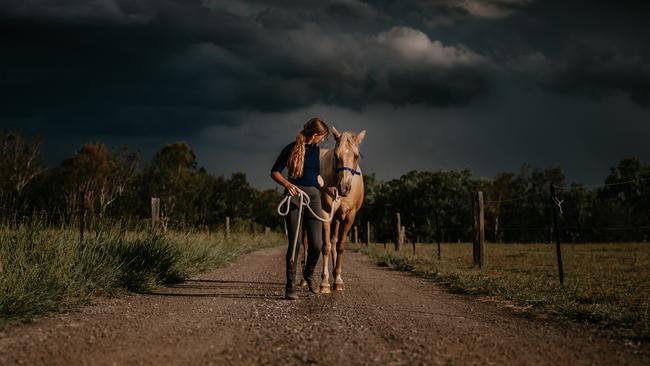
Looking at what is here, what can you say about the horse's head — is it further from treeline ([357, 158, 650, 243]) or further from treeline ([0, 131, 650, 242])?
treeline ([357, 158, 650, 243])

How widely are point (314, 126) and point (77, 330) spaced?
3.89 meters

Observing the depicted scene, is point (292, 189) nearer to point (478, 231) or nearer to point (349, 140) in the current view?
point (349, 140)

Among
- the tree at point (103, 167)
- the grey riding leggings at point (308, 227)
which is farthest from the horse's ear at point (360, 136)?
the tree at point (103, 167)

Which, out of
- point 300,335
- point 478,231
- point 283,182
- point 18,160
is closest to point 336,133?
point 283,182

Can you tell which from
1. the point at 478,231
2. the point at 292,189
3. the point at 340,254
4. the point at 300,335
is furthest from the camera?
the point at 478,231

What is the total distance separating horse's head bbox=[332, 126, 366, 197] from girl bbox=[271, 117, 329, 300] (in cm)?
39

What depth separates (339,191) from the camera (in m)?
7.17

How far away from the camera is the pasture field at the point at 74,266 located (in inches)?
209

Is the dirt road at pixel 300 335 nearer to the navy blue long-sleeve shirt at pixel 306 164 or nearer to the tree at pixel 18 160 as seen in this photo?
the navy blue long-sleeve shirt at pixel 306 164

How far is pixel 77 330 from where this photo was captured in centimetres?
456

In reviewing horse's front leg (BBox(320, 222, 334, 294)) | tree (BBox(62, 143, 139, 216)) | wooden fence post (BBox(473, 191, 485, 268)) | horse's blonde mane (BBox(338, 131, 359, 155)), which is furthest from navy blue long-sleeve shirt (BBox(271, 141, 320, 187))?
tree (BBox(62, 143, 139, 216))

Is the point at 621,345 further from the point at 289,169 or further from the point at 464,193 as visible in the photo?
the point at 464,193

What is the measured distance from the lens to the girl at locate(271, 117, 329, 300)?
670 cm

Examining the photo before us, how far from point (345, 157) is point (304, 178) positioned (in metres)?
0.77
